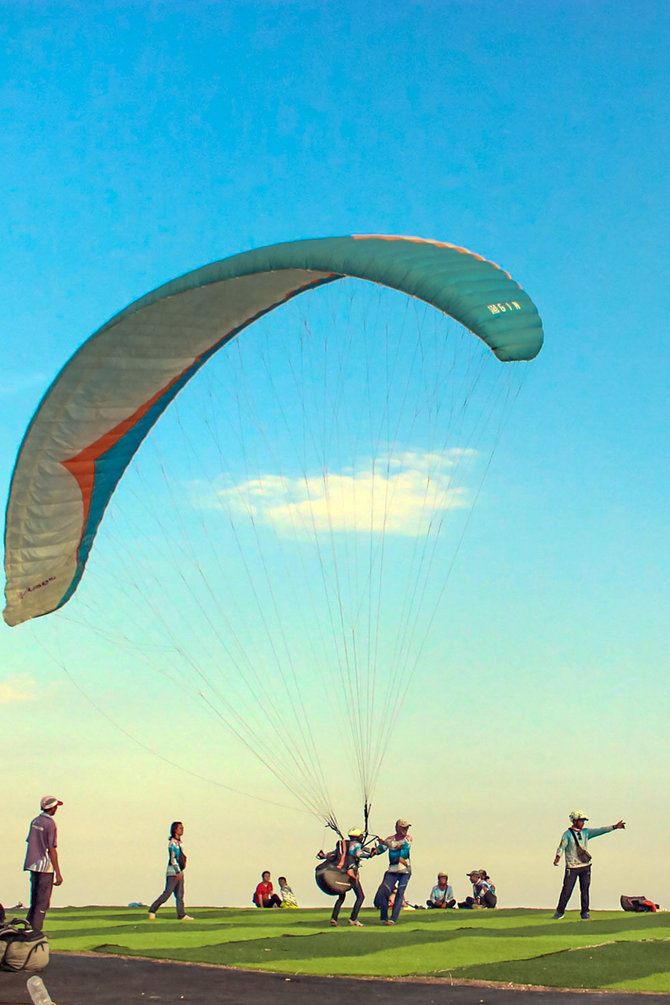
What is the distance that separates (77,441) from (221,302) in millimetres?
2836

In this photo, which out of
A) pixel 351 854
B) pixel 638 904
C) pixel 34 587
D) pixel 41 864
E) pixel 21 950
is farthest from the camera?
pixel 638 904

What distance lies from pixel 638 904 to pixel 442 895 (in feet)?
11.5

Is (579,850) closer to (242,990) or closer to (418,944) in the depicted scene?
(418,944)

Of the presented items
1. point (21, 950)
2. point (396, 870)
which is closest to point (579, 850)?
point (396, 870)

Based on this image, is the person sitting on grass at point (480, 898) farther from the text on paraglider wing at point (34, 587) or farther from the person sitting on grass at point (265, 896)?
the text on paraglider wing at point (34, 587)

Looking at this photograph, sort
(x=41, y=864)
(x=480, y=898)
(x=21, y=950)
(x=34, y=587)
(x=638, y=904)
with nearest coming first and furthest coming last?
(x=21, y=950), (x=41, y=864), (x=34, y=587), (x=638, y=904), (x=480, y=898)

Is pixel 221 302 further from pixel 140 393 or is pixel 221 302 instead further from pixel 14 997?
pixel 14 997

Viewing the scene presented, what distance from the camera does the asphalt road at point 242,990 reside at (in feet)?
30.0

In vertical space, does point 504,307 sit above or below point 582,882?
above

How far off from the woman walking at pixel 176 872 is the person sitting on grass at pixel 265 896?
4158 millimetres

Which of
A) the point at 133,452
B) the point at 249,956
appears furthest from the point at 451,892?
the point at 133,452

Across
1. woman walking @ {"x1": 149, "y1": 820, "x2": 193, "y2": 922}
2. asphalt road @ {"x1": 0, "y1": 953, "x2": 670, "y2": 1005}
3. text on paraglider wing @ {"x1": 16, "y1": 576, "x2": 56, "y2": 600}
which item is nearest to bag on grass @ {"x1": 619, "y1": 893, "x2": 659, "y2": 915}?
woman walking @ {"x1": 149, "y1": 820, "x2": 193, "y2": 922}

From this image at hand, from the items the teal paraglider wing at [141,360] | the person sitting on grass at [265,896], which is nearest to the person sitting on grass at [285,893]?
the person sitting on grass at [265,896]

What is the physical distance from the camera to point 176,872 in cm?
1563
